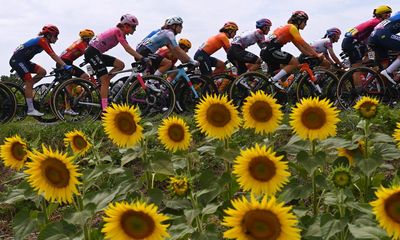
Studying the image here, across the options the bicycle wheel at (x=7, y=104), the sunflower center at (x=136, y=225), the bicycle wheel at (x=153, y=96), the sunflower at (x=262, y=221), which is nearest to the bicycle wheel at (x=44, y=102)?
the bicycle wheel at (x=7, y=104)

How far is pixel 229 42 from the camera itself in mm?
11438

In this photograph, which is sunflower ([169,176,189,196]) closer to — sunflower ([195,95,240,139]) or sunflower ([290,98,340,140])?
sunflower ([195,95,240,139])

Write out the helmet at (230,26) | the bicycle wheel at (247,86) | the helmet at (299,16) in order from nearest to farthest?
the bicycle wheel at (247,86) < the helmet at (299,16) < the helmet at (230,26)

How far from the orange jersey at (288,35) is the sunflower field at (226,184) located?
746 cm

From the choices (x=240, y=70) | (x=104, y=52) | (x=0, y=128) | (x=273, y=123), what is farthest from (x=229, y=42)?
(x=273, y=123)

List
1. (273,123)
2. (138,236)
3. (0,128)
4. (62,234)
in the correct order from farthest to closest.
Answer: (0,128) → (273,123) → (62,234) → (138,236)

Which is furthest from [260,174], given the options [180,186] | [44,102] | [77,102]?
[44,102]

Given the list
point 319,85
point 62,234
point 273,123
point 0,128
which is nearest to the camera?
point 62,234

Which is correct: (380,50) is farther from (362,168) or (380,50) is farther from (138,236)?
(138,236)

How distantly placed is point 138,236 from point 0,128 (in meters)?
6.98

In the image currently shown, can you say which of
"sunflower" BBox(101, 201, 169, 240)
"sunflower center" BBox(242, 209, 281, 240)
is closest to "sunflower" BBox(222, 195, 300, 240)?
"sunflower center" BBox(242, 209, 281, 240)

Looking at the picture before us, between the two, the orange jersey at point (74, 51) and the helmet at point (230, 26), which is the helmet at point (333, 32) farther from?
the orange jersey at point (74, 51)

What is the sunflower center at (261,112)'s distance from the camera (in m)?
2.84

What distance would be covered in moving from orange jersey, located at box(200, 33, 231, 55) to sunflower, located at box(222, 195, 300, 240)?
9694 millimetres
